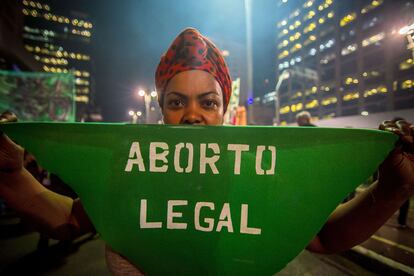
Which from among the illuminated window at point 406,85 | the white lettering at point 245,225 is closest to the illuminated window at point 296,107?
the illuminated window at point 406,85

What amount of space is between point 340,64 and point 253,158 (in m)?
78.1

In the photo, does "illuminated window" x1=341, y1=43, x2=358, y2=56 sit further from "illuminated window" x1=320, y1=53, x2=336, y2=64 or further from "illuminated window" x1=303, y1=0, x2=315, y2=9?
"illuminated window" x1=303, y1=0, x2=315, y2=9

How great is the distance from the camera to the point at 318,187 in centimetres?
98

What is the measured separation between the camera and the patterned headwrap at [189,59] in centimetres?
135

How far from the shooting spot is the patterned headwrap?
1.35 meters

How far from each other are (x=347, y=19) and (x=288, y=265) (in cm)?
8092

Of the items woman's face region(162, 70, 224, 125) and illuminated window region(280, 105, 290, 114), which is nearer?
woman's face region(162, 70, 224, 125)

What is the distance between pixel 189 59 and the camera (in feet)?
4.43

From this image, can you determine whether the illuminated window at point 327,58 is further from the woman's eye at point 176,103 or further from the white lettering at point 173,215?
the white lettering at point 173,215

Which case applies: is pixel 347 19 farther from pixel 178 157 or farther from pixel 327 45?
pixel 178 157

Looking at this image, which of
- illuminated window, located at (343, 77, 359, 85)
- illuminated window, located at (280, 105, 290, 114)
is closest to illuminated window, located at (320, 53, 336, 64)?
illuminated window, located at (343, 77, 359, 85)

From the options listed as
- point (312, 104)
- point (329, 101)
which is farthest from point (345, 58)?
point (312, 104)

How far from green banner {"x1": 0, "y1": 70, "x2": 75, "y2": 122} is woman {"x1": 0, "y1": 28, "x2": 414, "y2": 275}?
1192cm

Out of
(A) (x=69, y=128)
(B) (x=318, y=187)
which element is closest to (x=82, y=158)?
(A) (x=69, y=128)
